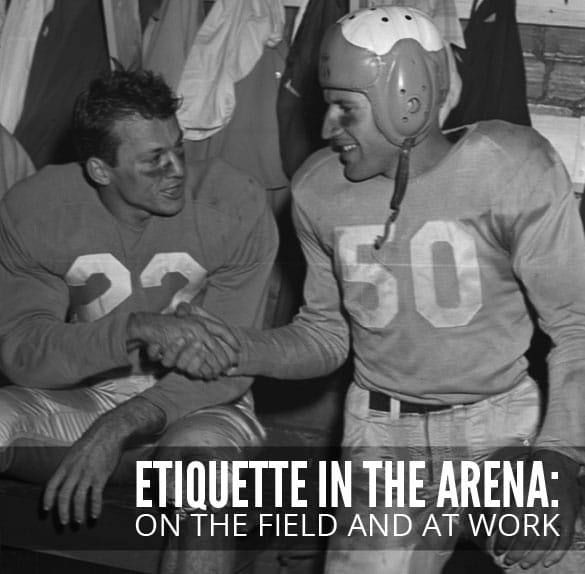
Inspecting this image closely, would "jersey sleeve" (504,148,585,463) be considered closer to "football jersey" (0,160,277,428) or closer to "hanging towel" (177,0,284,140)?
"football jersey" (0,160,277,428)

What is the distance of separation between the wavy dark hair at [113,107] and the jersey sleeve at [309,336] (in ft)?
1.48

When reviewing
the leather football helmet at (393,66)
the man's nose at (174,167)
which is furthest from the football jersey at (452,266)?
the man's nose at (174,167)

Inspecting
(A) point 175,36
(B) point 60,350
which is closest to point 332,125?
(B) point 60,350

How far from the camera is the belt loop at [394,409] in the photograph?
225cm

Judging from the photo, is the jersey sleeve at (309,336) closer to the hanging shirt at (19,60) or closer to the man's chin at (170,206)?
the man's chin at (170,206)

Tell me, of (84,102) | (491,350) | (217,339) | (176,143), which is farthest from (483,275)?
(84,102)

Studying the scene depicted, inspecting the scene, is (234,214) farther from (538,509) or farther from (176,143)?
(538,509)

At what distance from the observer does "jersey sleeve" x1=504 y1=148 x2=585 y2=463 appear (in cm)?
201

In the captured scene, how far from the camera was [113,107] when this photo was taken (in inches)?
99.6

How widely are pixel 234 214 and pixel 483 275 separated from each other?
622 mm

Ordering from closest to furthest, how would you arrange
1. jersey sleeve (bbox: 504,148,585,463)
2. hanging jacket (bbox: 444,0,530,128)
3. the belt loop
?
jersey sleeve (bbox: 504,148,585,463) → the belt loop → hanging jacket (bbox: 444,0,530,128)

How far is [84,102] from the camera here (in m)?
2.57

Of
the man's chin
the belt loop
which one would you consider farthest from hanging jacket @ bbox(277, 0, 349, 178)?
the belt loop

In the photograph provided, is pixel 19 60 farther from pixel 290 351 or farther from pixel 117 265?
pixel 290 351
